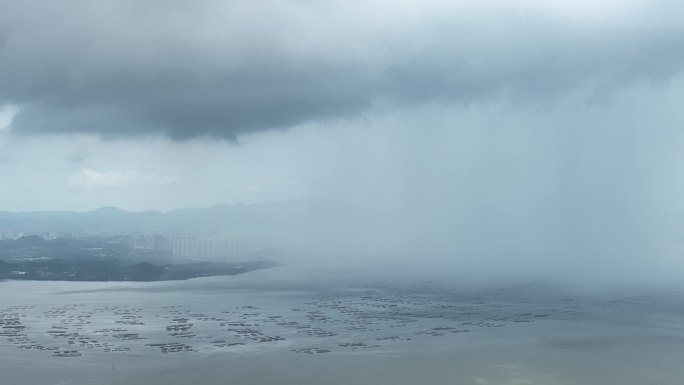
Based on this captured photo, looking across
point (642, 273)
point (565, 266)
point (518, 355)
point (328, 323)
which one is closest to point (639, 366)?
point (518, 355)

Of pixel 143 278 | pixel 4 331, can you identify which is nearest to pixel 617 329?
pixel 4 331

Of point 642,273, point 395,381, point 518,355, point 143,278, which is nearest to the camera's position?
point 395,381

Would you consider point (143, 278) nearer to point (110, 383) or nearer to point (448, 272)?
point (448, 272)

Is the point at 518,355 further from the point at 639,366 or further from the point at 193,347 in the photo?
the point at 193,347

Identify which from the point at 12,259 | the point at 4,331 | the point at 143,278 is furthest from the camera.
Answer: the point at 12,259

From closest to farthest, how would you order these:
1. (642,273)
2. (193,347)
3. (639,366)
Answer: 1. (639,366)
2. (193,347)
3. (642,273)

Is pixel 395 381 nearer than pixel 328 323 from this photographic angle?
Yes
